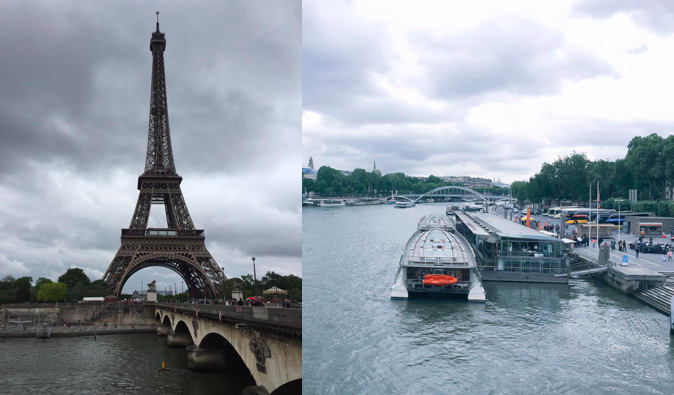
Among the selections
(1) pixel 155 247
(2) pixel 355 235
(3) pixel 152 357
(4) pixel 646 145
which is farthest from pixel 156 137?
(4) pixel 646 145

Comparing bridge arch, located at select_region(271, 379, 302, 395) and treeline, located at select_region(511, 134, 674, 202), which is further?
treeline, located at select_region(511, 134, 674, 202)

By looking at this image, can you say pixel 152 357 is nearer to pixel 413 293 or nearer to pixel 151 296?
pixel 413 293

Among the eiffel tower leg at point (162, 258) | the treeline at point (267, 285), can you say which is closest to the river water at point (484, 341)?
the treeline at point (267, 285)

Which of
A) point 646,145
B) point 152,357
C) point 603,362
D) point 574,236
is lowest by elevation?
point 152,357

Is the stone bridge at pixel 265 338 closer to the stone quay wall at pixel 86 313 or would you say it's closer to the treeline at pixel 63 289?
the stone quay wall at pixel 86 313

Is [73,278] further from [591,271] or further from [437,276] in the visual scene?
[591,271]

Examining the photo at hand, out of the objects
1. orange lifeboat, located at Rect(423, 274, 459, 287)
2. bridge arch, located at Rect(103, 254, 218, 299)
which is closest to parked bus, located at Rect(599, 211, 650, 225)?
orange lifeboat, located at Rect(423, 274, 459, 287)

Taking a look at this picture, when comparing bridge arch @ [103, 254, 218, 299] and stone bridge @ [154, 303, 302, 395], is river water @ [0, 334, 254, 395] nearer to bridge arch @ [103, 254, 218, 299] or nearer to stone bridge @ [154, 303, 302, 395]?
stone bridge @ [154, 303, 302, 395]
